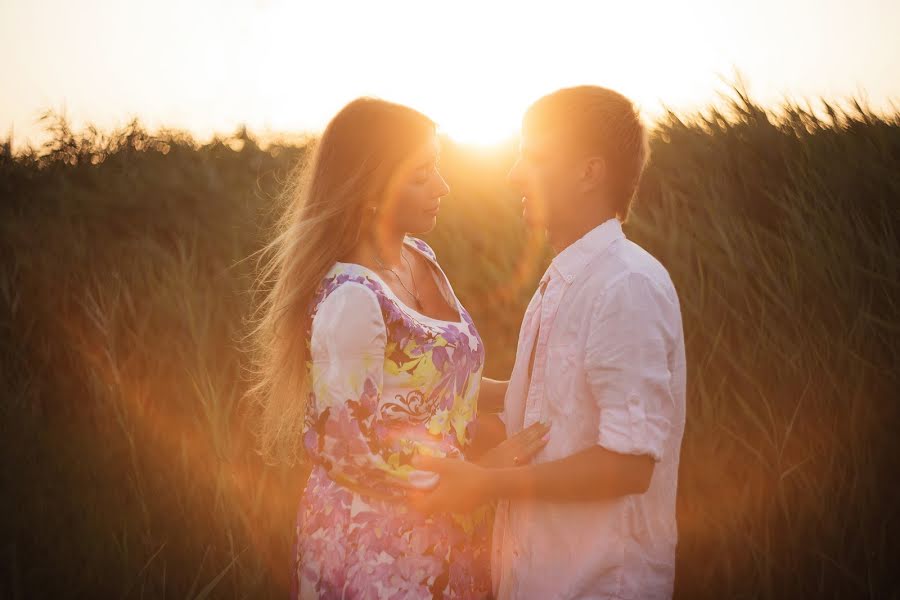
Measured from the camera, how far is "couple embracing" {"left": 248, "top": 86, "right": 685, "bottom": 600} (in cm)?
162

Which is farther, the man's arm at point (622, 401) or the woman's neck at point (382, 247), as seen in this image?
the woman's neck at point (382, 247)

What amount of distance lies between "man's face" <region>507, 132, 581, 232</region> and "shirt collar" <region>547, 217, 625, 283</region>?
87 millimetres

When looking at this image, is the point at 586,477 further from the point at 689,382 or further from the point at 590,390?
the point at 689,382

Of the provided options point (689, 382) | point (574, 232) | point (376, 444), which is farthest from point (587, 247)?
point (689, 382)

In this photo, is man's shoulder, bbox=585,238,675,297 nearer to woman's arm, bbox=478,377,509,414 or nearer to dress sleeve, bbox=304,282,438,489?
dress sleeve, bbox=304,282,438,489

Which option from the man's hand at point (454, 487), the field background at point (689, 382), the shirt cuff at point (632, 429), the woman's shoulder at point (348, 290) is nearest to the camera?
the shirt cuff at point (632, 429)

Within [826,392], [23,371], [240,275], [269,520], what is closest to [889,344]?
[826,392]

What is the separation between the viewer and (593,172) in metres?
1.85

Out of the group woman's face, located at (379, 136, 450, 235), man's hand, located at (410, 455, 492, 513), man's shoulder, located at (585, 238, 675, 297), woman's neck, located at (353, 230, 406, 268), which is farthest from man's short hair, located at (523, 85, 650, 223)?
man's hand, located at (410, 455, 492, 513)

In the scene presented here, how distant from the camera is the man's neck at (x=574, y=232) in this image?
1884 mm

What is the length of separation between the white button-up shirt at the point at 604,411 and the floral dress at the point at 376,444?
0.79 ft

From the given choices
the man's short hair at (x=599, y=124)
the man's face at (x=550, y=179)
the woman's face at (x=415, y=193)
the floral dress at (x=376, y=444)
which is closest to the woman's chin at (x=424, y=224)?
the woman's face at (x=415, y=193)

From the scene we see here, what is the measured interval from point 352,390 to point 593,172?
0.93m

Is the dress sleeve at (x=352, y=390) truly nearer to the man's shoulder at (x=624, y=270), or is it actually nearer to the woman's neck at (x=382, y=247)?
the woman's neck at (x=382, y=247)
